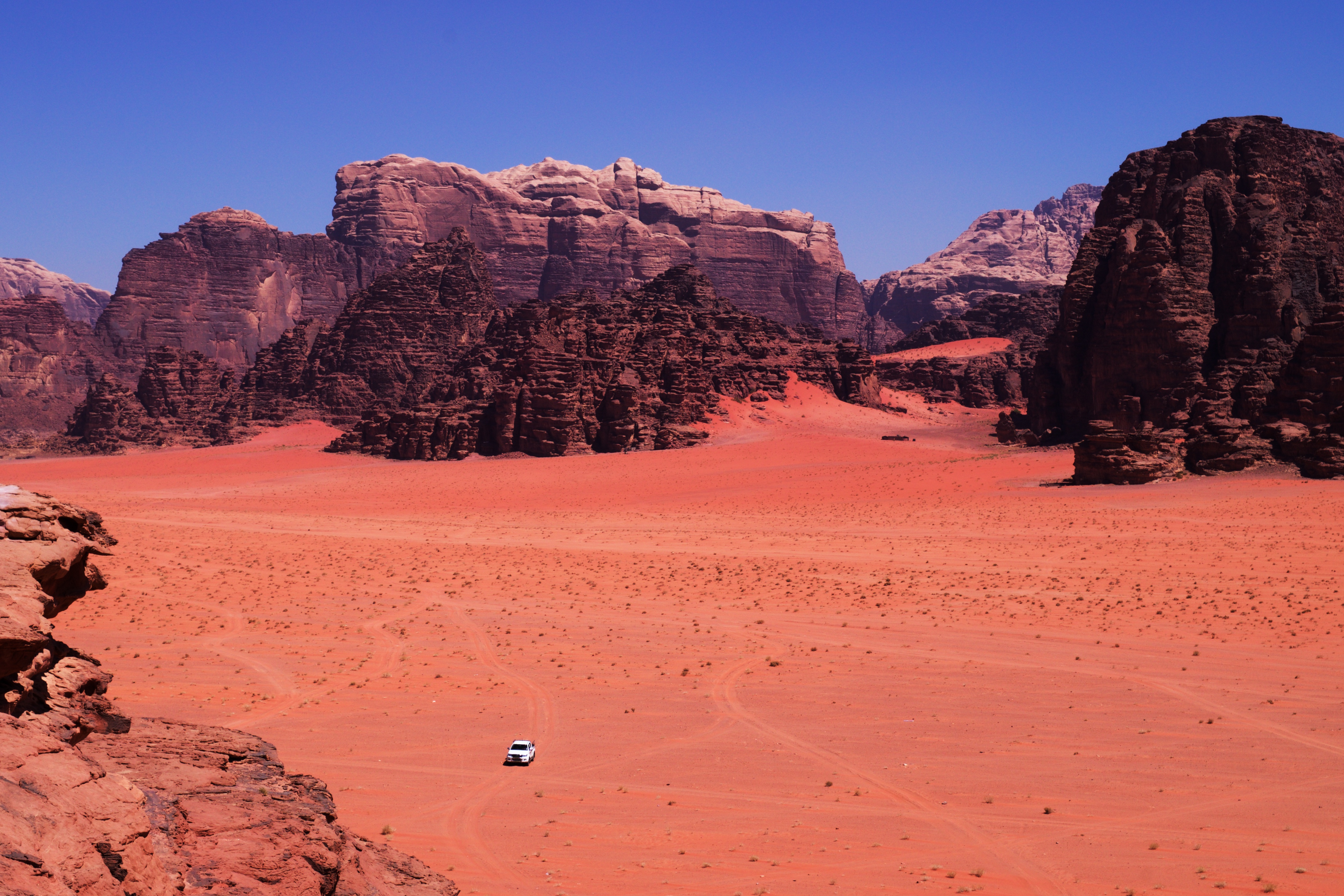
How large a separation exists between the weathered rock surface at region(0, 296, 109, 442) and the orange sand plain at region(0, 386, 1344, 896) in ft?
246

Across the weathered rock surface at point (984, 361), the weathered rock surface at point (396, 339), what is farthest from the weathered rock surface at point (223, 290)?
the weathered rock surface at point (984, 361)

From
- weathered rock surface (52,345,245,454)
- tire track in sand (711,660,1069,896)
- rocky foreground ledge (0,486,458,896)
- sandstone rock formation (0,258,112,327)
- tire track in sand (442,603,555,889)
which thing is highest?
sandstone rock formation (0,258,112,327)

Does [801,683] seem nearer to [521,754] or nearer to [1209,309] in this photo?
[521,754]

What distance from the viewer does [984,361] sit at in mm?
93062

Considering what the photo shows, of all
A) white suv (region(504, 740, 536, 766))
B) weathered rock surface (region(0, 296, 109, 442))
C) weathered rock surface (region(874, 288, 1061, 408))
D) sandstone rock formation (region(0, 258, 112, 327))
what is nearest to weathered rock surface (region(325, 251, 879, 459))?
weathered rock surface (region(874, 288, 1061, 408))

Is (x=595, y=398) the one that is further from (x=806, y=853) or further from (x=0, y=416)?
(x=0, y=416)

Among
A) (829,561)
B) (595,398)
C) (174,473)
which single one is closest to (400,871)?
(829,561)

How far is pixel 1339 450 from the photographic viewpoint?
34875mm

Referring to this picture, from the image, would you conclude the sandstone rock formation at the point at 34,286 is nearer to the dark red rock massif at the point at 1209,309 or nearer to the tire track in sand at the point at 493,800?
the dark red rock massif at the point at 1209,309

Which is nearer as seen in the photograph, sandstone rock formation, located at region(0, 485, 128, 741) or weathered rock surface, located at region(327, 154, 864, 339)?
sandstone rock formation, located at region(0, 485, 128, 741)

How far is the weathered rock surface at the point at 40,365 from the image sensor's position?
9762 cm

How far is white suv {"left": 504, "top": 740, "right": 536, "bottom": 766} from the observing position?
→ 11.5 meters

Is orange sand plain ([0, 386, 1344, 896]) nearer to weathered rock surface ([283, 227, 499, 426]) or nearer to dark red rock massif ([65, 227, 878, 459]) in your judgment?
dark red rock massif ([65, 227, 878, 459])

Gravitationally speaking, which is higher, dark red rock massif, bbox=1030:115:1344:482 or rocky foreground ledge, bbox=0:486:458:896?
dark red rock massif, bbox=1030:115:1344:482
